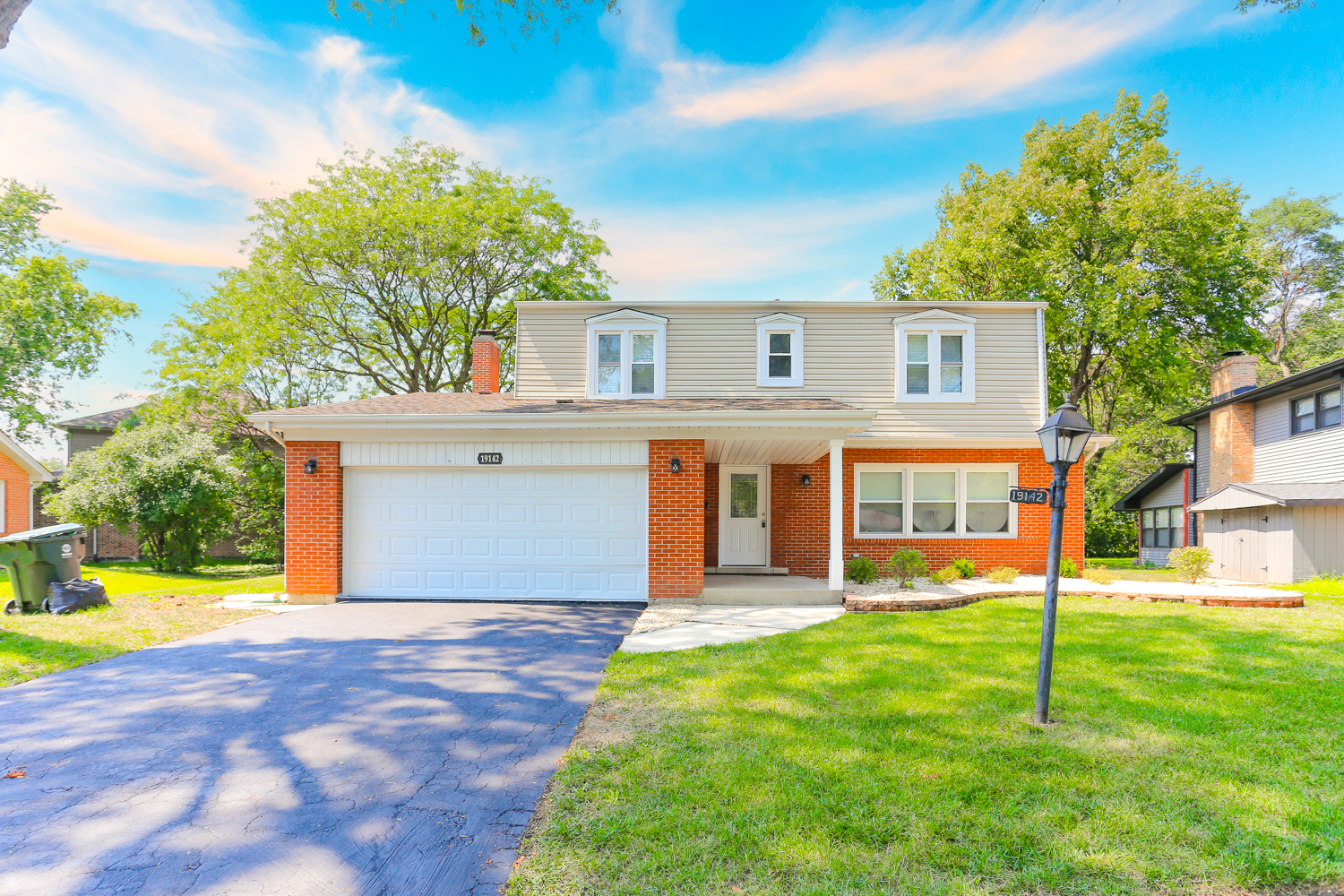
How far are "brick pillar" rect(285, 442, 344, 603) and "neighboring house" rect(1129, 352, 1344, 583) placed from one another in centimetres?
1869

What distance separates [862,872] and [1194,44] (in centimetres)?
2009

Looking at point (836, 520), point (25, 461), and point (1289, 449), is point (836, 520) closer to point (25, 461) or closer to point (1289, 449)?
point (1289, 449)

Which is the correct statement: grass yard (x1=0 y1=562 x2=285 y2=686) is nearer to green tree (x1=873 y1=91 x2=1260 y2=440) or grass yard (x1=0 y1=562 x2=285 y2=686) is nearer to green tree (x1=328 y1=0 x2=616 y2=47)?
green tree (x1=328 y1=0 x2=616 y2=47)

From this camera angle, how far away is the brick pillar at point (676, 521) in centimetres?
952

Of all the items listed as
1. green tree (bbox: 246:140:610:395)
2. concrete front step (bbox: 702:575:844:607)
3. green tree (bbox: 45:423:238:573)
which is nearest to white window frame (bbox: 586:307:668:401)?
concrete front step (bbox: 702:575:844:607)

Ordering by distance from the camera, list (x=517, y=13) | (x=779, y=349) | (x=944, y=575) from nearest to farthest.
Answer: (x=517, y=13), (x=944, y=575), (x=779, y=349)

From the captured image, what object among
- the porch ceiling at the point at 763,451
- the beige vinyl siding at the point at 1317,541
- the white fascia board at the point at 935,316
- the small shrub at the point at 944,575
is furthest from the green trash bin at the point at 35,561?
the beige vinyl siding at the point at 1317,541

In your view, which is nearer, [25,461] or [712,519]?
[712,519]

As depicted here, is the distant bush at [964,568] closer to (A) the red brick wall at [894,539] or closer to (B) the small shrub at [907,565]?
(A) the red brick wall at [894,539]

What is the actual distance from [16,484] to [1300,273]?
151 feet

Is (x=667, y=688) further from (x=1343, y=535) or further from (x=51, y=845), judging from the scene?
(x=1343, y=535)

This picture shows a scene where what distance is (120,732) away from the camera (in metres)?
4.34

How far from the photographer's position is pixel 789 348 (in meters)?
12.9

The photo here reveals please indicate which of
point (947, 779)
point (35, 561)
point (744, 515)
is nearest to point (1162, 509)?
point (744, 515)
